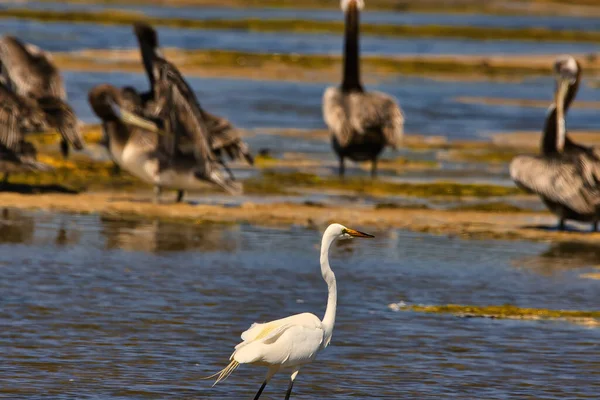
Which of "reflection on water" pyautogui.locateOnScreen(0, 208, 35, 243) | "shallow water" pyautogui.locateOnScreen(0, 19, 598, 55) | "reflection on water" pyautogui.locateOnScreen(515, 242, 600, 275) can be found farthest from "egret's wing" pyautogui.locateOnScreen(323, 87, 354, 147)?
"shallow water" pyautogui.locateOnScreen(0, 19, 598, 55)

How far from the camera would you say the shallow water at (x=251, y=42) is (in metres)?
43.3

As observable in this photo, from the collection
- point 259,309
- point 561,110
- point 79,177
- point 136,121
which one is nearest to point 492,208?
point 561,110

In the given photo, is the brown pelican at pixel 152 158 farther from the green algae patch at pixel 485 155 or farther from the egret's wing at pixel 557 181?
the green algae patch at pixel 485 155

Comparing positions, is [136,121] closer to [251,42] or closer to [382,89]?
[382,89]

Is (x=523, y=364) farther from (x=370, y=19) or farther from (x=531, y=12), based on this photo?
(x=531, y=12)

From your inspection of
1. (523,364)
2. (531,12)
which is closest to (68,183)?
(523,364)

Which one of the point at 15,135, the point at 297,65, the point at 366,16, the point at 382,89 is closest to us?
the point at 15,135

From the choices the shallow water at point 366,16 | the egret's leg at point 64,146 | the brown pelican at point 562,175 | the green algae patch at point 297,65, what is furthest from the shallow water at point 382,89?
the shallow water at point 366,16

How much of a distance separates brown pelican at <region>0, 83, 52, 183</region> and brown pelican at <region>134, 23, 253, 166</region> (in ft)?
4.78

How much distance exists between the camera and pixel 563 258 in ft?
45.2

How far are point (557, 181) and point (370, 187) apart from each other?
11.9 ft

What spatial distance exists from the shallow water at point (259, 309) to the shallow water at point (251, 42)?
26869 mm

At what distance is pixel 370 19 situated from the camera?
63.9 metres

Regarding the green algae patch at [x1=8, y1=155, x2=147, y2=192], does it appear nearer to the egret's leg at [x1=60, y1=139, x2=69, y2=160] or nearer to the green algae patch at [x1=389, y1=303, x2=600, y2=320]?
the egret's leg at [x1=60, y1=139, x2=69, y2=160]
